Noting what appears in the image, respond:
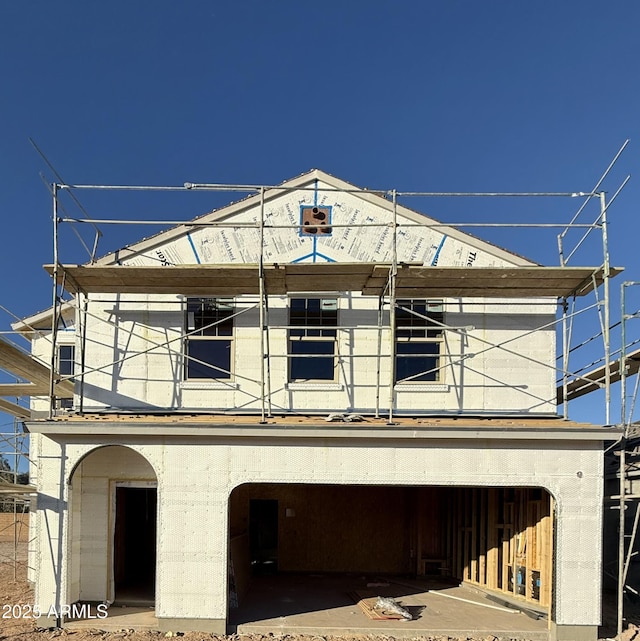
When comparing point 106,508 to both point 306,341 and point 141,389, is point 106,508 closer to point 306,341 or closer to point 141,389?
point 141,389

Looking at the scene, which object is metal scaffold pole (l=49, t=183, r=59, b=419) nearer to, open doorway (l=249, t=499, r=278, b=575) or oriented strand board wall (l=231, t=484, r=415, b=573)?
oriented strand board wall (l=231, t=484, r=415, b=573)

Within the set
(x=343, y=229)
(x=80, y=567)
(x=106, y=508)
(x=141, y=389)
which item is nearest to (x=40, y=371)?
(x=141, y=389)

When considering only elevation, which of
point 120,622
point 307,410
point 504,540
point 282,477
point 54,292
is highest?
point 54,292

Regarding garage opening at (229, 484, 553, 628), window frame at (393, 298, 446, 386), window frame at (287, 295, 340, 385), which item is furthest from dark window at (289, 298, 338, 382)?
garage opening at (229, 484, 553, 628)

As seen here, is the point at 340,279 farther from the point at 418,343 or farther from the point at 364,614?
the point at 364,614

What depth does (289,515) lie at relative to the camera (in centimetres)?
1455

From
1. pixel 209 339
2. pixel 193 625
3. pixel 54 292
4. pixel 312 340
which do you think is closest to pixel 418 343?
pixel 312 340

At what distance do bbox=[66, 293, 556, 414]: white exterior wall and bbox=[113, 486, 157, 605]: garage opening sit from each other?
7.86ft

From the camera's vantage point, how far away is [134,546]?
13523 mm

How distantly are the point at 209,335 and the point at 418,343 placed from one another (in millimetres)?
4501

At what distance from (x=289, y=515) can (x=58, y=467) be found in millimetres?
6554

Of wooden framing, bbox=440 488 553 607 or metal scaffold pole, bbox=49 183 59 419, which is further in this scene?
wooden framing, bbox=440 488 553 607

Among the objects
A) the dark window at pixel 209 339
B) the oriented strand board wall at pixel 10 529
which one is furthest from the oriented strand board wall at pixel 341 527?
the oriented strand board wall at pixel 10 529

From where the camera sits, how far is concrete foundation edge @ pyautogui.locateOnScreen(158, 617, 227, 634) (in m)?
9.24
